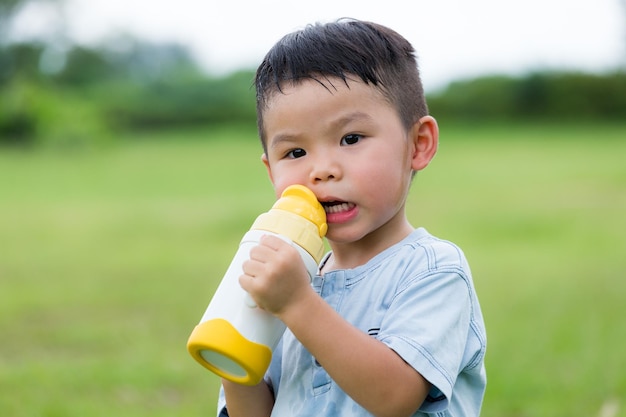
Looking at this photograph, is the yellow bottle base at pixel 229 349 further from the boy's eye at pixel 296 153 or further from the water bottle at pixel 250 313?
the boy's eye at pixel 296 153

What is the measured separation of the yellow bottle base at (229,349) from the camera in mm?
1902

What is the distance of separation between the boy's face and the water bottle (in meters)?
0.06

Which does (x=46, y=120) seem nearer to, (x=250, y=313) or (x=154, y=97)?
(x=154, y=97)

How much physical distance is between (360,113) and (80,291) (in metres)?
5.18

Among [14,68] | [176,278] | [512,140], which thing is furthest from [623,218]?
[14,68]

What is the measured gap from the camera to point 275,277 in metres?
1.89

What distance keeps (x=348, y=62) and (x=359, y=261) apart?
1.58ft

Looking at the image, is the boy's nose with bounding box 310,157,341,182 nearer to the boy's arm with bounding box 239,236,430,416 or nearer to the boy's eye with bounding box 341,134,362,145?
the boy's eye with bounding box 341,134,362,145

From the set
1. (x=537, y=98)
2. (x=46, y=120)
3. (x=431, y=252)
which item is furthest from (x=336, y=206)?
(x=46, y=120)

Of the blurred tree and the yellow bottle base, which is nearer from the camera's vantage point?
the yellow bottle base

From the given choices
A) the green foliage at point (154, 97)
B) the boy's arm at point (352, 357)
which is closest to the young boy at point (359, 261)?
the boy's arm at point (352, 357)

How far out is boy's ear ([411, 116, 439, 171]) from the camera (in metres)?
2.24

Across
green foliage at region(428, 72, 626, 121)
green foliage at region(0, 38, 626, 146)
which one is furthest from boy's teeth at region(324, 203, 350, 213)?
green foliage at region(428, 72, 626, 121)

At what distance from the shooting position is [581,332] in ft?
17.0
